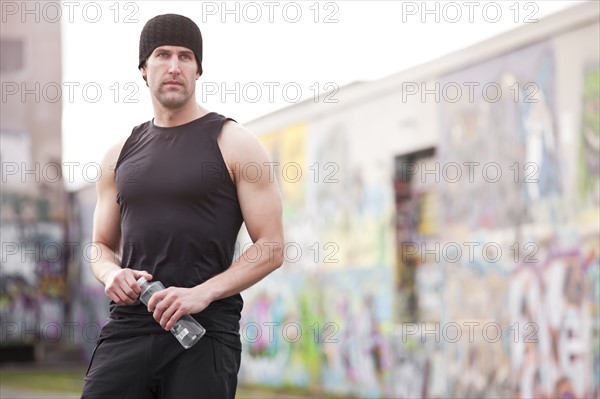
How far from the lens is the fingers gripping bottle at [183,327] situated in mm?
3961

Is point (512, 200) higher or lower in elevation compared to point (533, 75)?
lower

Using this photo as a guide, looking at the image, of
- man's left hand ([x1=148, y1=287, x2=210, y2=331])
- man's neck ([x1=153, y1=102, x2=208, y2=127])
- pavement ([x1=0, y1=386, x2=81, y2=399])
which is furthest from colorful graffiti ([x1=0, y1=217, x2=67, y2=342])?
man's left hand ([x1=148, y1=287, x2=210, y2=331])

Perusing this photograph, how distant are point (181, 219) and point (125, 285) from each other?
0.97ft

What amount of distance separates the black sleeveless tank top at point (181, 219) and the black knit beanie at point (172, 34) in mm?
283

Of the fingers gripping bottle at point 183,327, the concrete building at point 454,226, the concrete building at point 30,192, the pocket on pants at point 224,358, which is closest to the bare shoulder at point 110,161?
the fingers gripping bottle at point 183,327

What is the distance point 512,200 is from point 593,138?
1.39m

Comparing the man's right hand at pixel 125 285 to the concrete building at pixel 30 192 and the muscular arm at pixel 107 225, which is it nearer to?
the muscular arm at pixel 107 225

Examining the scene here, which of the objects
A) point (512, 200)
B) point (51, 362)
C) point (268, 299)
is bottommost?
point (51, 362)

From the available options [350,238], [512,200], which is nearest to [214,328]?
[512,200]

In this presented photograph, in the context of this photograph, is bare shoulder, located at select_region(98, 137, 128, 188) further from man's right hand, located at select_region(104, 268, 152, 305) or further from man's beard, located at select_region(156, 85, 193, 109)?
man's right hand, located at select_region(104, 268, 152, 305)

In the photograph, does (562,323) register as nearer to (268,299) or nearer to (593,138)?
(593,138)

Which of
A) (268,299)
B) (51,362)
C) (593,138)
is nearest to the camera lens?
(593,138)

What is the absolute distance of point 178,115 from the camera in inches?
167

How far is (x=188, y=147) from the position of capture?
416 cm
